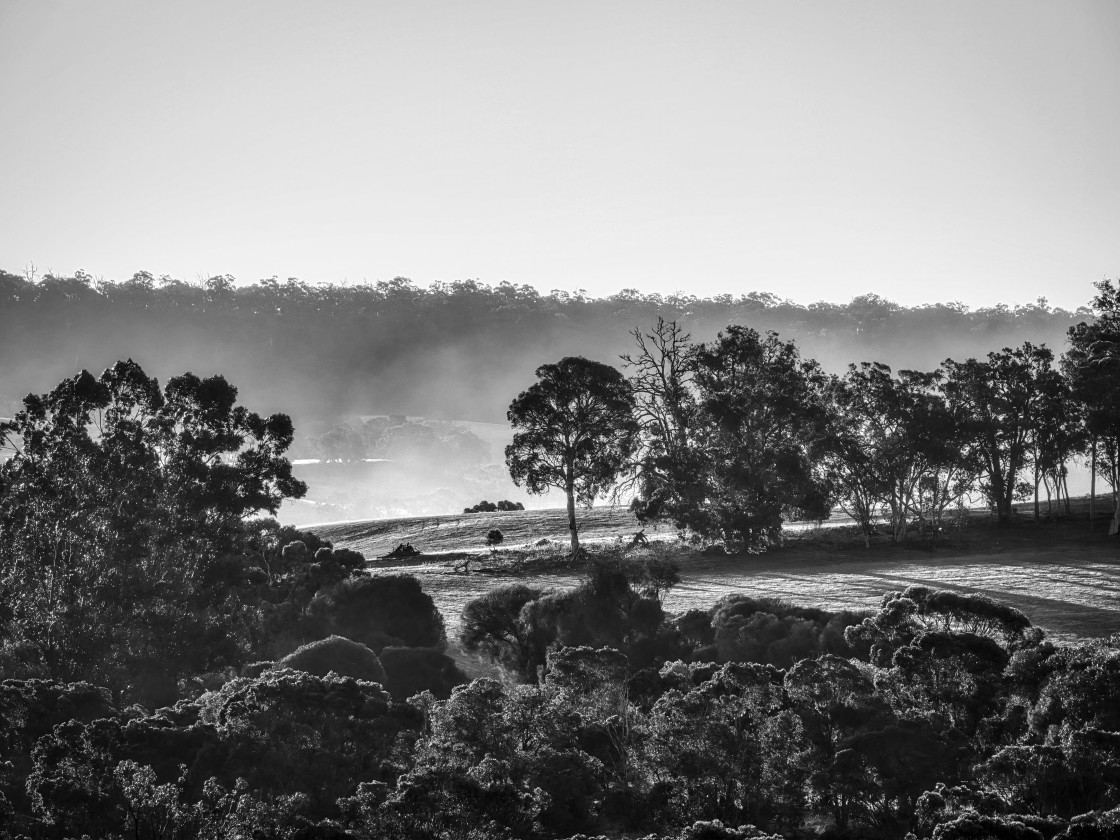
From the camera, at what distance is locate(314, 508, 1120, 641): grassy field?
38250 mm

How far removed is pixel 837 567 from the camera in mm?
51938

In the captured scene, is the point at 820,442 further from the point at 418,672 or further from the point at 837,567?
the point at 418,672

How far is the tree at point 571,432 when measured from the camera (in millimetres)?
63219

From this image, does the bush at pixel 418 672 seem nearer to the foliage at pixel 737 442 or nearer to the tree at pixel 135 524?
the tree at pixel 135 524

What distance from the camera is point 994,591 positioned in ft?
129

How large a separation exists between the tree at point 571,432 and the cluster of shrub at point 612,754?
120ft

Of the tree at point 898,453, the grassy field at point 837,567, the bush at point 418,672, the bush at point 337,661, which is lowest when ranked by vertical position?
the bush at point 418,672

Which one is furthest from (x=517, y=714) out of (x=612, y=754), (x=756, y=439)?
(x=756, y=439)

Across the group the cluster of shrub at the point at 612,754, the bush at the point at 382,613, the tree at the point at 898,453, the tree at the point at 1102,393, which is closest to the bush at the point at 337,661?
the cluster of shrub at the point at 612,754

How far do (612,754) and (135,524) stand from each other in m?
22.8

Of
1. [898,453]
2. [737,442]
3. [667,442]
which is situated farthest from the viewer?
[667,442]

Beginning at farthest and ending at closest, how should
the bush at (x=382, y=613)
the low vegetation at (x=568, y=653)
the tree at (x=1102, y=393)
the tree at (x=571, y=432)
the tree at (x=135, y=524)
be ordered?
A: 1. the tree at (x=571, y=432)
2. the tree at (x=1102, y=393)
3. the bush at (x=382, y=613)
4. the tree at (x=135, y=524)
5. the low vegetation at (x=568, y=653)

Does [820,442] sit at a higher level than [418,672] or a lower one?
higher

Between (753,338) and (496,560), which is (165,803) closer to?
(496,560)
